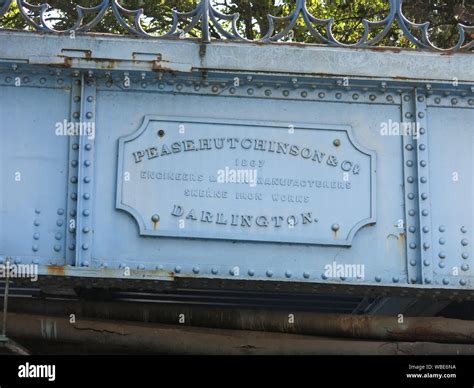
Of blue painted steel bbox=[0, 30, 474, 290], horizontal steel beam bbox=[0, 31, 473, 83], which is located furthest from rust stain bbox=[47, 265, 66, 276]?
horizontal steel beam bbox=[0, 31, 473, 83]

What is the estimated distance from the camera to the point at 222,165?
25.1 feet

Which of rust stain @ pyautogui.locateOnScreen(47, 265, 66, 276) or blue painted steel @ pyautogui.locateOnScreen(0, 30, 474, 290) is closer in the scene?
rust stain @ pyautogui.locateOnScreen(47, 265, 66, 276)

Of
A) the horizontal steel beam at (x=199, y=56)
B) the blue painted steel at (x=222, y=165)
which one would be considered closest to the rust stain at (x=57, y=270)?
the blue painted steel at (x=222, y=165)

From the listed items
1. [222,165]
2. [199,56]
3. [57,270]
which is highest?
[199,56]

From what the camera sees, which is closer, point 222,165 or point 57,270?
point 57,270

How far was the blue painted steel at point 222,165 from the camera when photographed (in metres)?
7.52

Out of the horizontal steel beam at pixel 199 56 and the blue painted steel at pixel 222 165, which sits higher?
the horizontal steel beam at pixel 199 56

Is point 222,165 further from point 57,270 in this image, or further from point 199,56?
point 57,270

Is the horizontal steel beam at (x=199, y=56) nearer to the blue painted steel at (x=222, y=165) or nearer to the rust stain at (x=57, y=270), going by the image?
the blue painted steel at (x=222, y=165)

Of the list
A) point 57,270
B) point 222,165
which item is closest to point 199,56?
point 222,165

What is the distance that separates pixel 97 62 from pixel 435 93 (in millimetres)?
3009

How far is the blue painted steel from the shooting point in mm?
7523

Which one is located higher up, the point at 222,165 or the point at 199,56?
the point at 199,56

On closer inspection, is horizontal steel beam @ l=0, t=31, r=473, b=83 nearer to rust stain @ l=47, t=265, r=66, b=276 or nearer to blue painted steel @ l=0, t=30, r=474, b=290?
blue painted steel @ l=0, t=30, r=474, b=290
